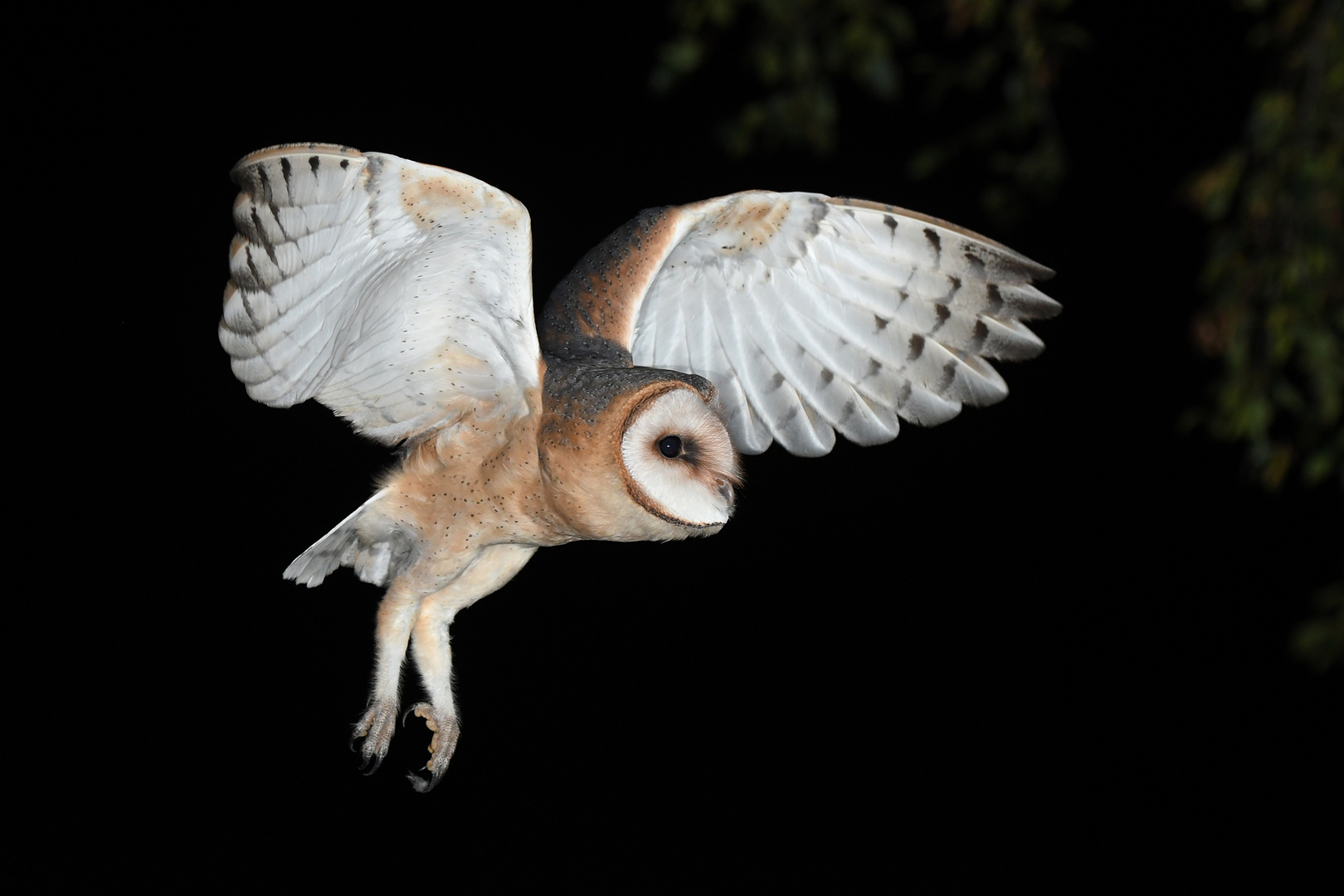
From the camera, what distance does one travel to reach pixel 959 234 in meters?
1.31

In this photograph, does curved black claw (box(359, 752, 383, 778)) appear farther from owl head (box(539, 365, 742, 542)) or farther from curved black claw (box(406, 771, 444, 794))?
owl head (box(539, 365, 742, 542))

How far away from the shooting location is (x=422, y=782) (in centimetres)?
128

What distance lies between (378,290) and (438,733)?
1.61 feet

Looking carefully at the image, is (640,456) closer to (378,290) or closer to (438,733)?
(378,290)

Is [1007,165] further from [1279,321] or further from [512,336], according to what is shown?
[512,336]

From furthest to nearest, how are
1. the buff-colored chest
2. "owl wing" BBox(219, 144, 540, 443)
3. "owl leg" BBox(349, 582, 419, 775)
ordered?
"owl leg" BBox(349, 582, 419, 775), the buff-colored chest, "owl wing" BBox(219, 144, 540, 443)

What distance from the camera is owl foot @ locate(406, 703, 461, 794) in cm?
130

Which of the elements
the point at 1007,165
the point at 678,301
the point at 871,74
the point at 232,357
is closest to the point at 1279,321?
the point at 1007,165

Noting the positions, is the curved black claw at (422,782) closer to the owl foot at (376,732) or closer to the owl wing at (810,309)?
the owl foot at (376,732)

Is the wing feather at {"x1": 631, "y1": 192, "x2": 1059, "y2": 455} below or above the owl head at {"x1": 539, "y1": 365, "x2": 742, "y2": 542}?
above

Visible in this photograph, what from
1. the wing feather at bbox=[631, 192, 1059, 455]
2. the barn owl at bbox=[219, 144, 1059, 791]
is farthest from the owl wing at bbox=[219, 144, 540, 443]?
the wing feather at bbox=[631, 192, 1059, 455]

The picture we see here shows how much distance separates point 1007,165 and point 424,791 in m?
1.20

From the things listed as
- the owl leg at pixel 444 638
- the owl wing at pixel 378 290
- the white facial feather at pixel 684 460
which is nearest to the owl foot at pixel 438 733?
the owl leg at pixel 444 638

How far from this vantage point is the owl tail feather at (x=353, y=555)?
1.32 meters
